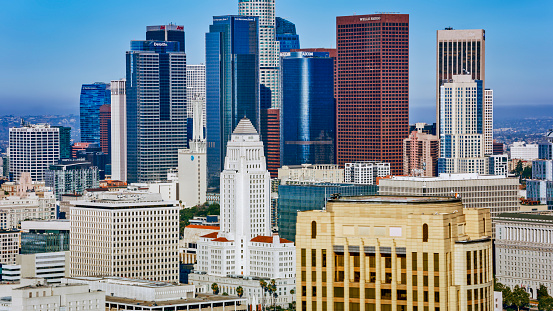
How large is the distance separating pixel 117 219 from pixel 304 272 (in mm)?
131004

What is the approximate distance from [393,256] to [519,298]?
115 m

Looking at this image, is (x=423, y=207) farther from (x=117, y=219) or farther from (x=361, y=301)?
(x=117, y=219)

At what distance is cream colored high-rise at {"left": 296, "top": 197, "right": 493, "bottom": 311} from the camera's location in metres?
65.3

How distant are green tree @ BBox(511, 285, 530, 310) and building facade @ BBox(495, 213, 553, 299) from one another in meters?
9.17

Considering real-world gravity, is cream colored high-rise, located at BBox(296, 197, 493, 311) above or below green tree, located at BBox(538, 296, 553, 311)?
above

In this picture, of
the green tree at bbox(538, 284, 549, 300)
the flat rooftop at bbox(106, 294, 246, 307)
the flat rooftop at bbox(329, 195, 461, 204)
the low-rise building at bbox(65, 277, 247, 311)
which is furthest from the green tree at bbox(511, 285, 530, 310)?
the flat rooftop at bbox(329, 195, 461, 204)

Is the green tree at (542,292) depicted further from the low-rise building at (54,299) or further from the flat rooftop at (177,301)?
the low-rise building at (54,299)

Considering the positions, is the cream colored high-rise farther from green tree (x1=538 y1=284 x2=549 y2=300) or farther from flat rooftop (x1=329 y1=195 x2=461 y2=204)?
green tree (x1=538 y1=284 x2=549 y2=300)

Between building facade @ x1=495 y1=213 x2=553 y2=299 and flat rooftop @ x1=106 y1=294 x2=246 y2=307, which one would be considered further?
building facade @ x1=495 y1=213 x2=553 y2=299

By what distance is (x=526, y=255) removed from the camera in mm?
195750

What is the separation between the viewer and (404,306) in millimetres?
65875

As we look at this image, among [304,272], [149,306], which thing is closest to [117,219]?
[149,306]

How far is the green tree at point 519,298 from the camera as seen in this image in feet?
578

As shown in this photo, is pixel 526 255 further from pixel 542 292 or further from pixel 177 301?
pixel 177 301
